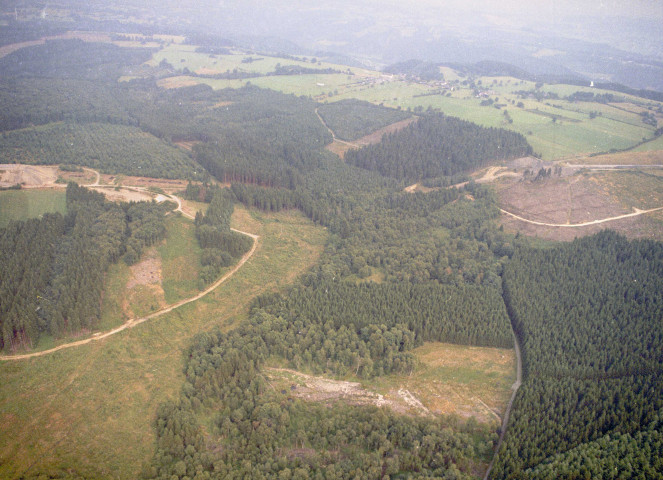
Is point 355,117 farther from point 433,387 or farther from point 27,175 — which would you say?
point 433,387

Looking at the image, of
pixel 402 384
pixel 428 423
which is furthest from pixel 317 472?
pixel 402 384

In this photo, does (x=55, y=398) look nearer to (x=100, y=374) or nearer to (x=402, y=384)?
(x=100, y=374)

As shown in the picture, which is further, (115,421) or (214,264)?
(214,264)

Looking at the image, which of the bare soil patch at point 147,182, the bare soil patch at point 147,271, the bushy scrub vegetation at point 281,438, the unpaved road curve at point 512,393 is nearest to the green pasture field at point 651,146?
the unpaved road curve at point 512,393

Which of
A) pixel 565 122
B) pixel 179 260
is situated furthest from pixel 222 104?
pixel 565 122

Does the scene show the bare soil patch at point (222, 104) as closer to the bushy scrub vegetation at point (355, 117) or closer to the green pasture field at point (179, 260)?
the bushy scrub vegetation at point (355, 117)

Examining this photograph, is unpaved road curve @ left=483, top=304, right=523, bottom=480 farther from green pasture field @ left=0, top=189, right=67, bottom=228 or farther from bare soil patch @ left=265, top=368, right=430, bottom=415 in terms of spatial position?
green pasture field @ left=0, top=189, right=67, bottom=228

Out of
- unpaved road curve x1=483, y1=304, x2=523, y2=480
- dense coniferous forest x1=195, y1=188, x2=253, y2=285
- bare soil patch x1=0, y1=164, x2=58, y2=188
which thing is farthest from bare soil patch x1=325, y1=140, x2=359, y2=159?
unpaved road curve x1=483, y1=304, x2=523, y2=480
